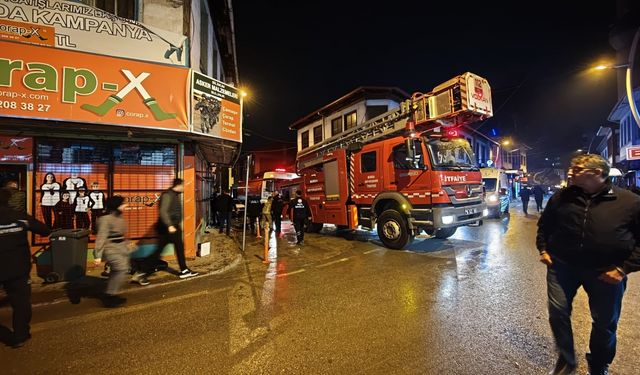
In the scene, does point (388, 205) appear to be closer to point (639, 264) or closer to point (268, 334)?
point (268, 334)

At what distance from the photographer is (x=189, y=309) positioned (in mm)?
→ 4430

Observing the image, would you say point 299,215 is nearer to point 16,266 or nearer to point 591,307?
point 16,266

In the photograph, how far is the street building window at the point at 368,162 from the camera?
909 cm

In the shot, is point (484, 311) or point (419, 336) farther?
point (484, 311)

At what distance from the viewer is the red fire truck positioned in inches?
297

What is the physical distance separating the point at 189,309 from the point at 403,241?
5545 mm

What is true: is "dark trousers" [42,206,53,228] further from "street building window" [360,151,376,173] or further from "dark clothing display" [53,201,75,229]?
"street building window" [360,151,376,173]

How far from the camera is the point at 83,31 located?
6.75 metres

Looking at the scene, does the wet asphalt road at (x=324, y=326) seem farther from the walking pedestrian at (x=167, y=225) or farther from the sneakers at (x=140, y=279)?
the walking pedestrian at (x=167, y=225)

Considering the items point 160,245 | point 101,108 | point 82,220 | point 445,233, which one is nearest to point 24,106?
point 101,108

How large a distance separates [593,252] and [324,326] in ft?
9.21

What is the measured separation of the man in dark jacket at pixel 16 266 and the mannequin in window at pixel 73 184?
12.6 ft

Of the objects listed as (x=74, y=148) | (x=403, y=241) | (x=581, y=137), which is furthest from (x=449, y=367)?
(x=581, y=137)

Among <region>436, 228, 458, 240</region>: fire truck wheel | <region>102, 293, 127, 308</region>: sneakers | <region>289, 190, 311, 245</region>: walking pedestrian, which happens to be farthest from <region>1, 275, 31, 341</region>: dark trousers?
<region>436, 228, 458, 240</region>: fire truck wheel
